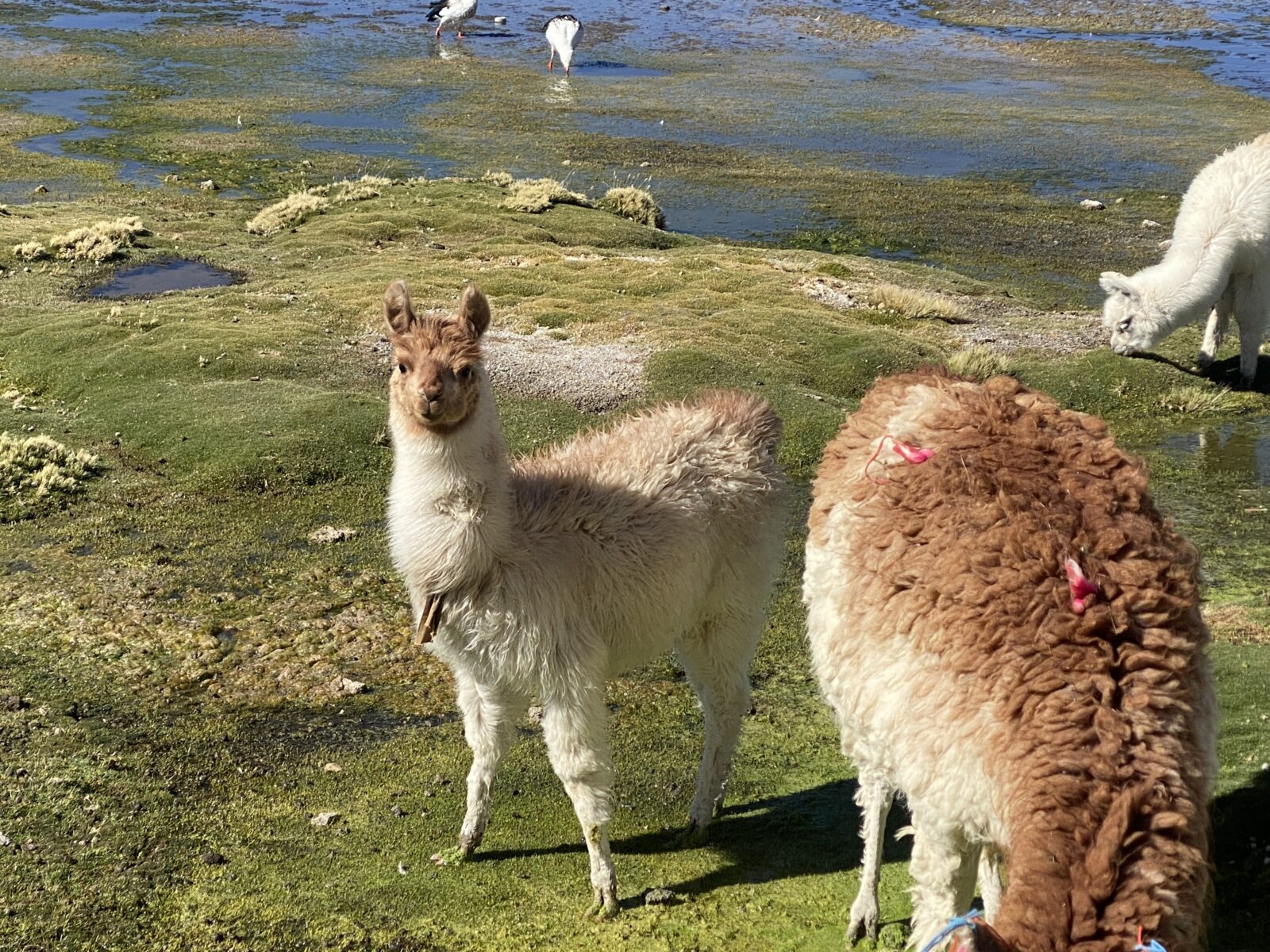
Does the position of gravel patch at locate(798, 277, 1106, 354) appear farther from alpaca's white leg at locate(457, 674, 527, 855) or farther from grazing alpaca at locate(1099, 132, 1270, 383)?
alpaca's white leg at locate(457, 674, 527, 855)

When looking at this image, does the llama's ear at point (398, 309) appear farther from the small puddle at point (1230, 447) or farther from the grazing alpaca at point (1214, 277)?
the grazing alpaca at point (1214, 277)

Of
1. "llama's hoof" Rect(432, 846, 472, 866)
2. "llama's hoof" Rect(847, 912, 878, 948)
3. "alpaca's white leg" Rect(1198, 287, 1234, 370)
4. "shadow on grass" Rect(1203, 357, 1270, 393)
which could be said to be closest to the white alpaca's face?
"alpaca's white leg" Rect(1198, 287, 1234, 370)

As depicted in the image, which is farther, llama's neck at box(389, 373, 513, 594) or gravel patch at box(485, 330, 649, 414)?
gravel patch at box(485, 330, 649, 414)

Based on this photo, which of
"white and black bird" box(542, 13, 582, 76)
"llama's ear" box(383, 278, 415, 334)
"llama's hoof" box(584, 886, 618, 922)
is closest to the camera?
"llama's ear" box(383, 278, 415, 334)

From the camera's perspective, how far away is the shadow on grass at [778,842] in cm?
672

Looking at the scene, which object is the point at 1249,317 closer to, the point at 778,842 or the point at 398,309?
the point at 778,842

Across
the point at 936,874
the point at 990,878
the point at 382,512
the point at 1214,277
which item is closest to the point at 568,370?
the point at 382,512

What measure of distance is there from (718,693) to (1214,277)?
43.2 ft

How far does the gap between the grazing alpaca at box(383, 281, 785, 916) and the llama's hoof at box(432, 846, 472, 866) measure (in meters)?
0.01

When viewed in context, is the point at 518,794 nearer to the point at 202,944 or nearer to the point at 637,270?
the point at 202,944

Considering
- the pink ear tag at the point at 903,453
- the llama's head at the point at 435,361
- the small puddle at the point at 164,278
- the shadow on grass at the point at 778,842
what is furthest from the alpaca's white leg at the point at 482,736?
the small puddle at the point at 164,278

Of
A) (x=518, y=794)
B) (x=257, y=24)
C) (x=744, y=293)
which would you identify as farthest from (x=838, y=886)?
(x=257, y=24)

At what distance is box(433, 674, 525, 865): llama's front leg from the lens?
6414 mm

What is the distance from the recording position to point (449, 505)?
19.4 ft
